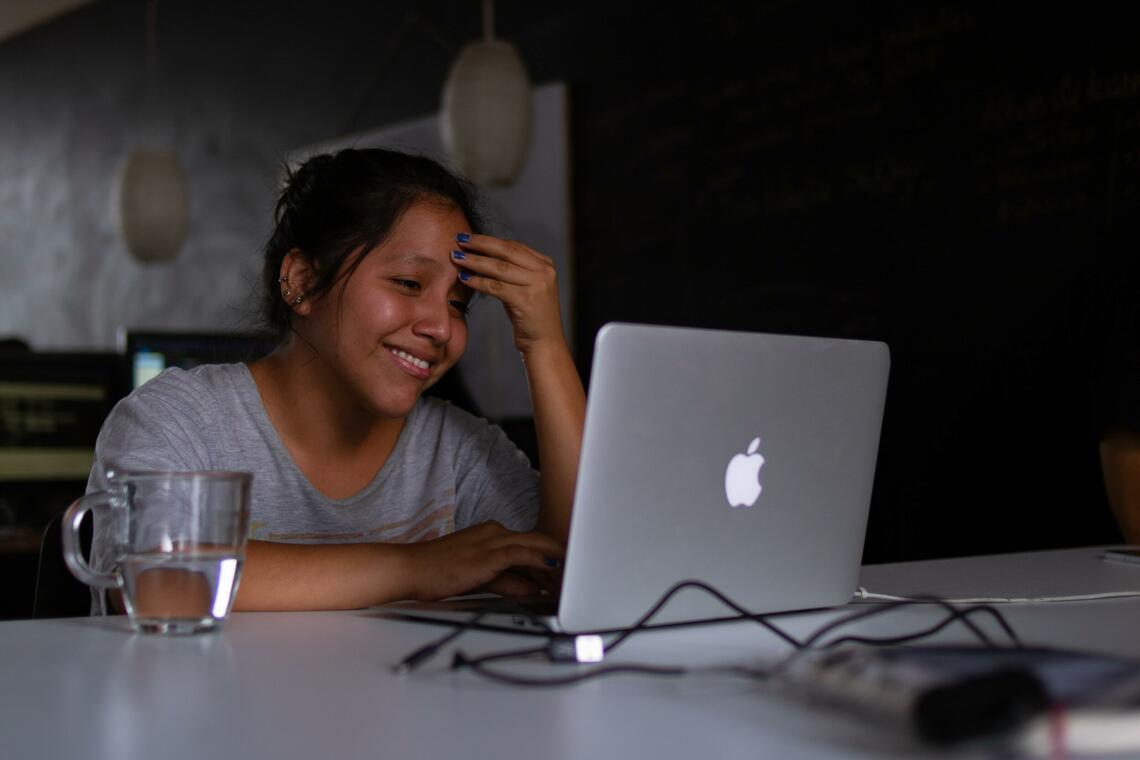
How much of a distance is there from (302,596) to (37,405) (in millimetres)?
1811

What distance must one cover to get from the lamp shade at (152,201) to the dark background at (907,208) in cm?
135

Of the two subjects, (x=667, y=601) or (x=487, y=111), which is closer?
(x=667, y=601)

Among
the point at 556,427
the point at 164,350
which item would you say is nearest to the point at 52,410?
the point at 164,350

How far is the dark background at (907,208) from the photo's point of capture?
8.23 ft

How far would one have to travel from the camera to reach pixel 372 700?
2.43 ft

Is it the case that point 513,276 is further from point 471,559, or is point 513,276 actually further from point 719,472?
point 719,472

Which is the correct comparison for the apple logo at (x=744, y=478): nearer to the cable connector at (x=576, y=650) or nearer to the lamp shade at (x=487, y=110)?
the cable connector at (x=576, y=650)

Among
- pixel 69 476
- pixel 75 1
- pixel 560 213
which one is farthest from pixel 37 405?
pixel 75 1

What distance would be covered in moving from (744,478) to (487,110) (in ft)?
7.98

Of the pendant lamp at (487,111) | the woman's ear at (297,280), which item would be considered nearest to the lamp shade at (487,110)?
the pendant lamp at (487,111)

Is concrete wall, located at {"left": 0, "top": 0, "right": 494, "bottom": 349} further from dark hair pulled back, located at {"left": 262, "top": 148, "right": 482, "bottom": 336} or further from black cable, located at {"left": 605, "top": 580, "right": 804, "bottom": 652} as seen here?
black cable, located at {"left": 605, "top": 580, "right": 804, "bottom": 652}

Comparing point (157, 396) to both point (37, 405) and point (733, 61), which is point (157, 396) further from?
point (733, 61)

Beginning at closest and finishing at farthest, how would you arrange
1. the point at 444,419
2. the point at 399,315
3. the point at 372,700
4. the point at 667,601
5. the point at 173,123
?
the point at 372,700, the point at 667,601, the point at 399,315, the point at 444,419, the point at 173,123

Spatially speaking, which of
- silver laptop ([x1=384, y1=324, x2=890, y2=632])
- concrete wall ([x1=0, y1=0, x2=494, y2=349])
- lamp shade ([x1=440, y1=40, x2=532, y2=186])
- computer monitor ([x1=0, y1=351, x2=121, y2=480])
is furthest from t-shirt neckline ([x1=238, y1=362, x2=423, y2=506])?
concrete wall ([x1=0, y1=0, x2=494, y2=349])
